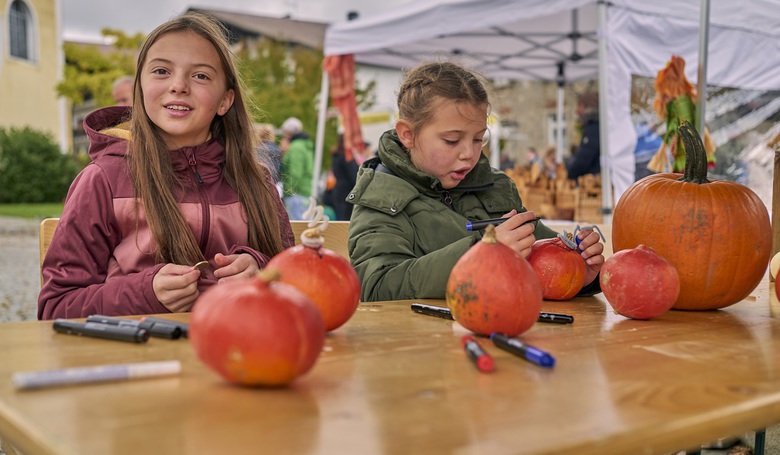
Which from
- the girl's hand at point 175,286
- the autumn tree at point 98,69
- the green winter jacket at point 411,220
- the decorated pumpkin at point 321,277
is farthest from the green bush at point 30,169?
the decorated pumpkin at point 321,277

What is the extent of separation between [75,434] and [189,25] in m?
1.87

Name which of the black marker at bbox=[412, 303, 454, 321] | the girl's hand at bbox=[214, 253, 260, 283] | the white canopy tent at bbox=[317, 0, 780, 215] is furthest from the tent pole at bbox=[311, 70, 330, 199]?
the black marker at bbox=[412, 303, 454, 321]

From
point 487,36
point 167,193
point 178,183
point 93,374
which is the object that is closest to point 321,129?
point 487,36

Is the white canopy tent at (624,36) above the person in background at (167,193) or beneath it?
above

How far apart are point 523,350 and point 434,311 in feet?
1.43

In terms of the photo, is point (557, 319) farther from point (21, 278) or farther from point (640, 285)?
point (21, 278)

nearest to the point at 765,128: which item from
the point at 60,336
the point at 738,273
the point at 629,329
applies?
the point at 738,273

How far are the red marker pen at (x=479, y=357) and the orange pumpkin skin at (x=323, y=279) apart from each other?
0.73 feet

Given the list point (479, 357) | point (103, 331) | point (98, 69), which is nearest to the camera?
point (479, 357)

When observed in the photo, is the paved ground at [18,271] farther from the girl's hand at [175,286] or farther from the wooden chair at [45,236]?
the girl's hand at [175,286]

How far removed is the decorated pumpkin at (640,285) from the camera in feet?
4.80

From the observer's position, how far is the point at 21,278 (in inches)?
355

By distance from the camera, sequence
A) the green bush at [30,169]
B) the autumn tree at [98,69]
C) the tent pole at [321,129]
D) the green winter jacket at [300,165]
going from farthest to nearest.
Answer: the autumn tree at [98,69] → the green bush at [30,169] → the green winter jacket at [300,165] → the tent pole at [321,129]

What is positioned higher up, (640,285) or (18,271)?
(640,285)
